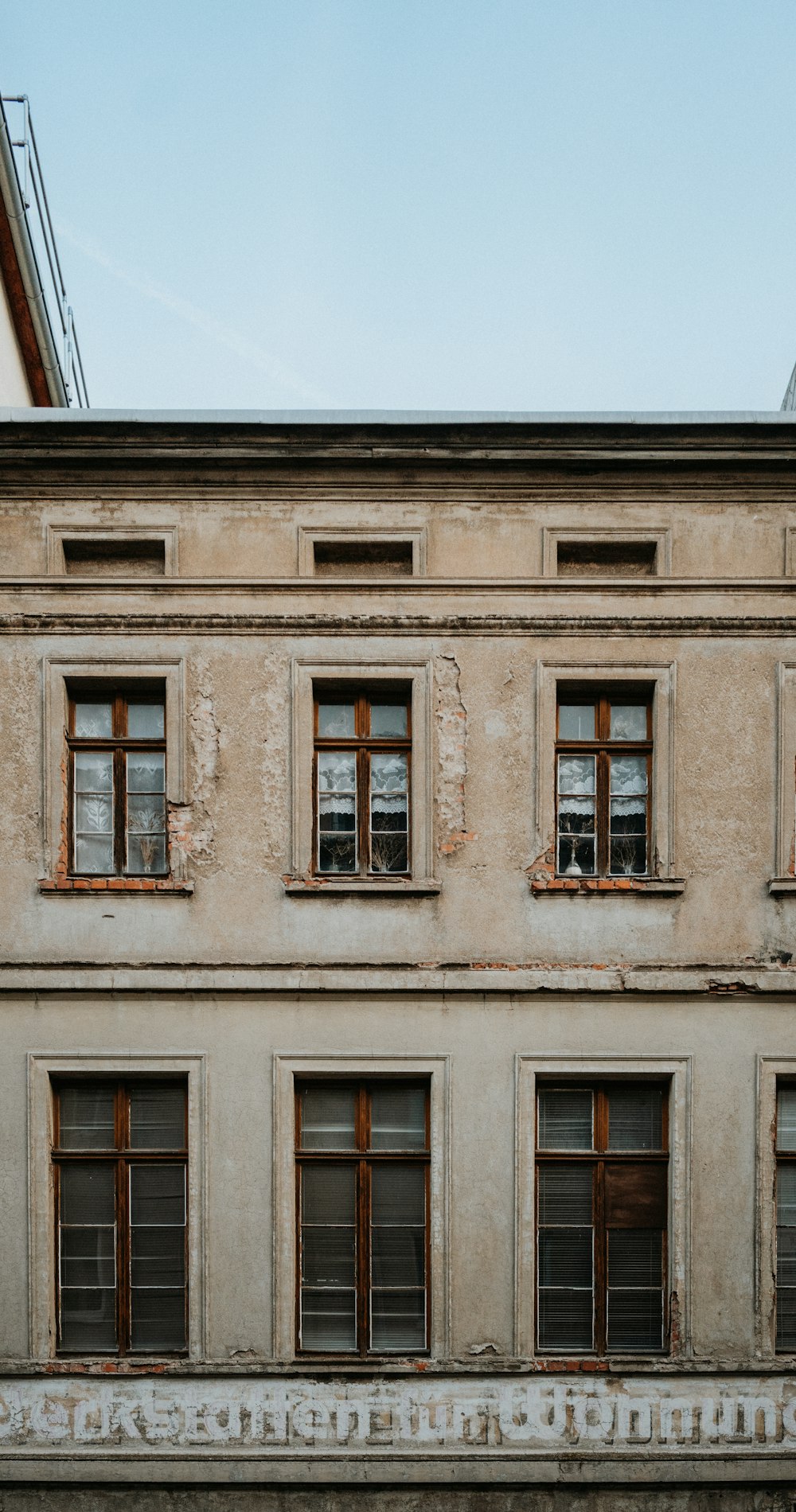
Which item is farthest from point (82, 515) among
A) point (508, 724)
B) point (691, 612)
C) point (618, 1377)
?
point (618, 1377)

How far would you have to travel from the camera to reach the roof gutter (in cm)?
919

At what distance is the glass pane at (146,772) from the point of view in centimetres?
747

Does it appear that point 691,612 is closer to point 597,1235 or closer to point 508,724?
point 508,724

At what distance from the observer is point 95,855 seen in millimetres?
7441

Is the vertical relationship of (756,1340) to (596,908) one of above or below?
below

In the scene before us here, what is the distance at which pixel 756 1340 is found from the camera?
23.0 feet

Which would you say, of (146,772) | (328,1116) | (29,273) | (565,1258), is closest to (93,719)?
(146,772)

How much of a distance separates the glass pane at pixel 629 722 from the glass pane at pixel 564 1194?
318 centimetres

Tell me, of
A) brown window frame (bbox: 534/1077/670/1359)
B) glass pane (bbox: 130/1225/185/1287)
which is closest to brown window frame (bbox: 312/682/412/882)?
brown window frame (bbox: 534/1077/670/1359)

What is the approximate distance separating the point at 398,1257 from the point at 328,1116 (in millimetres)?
1107

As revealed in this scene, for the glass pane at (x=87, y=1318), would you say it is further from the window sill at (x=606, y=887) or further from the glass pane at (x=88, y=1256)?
the window sill at (x=606, y=887)

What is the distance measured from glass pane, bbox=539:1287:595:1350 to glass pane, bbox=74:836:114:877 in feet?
14.5

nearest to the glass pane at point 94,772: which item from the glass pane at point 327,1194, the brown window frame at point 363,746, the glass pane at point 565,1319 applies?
the brown window frame at point 363,746

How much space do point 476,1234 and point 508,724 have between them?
12.0 feet
